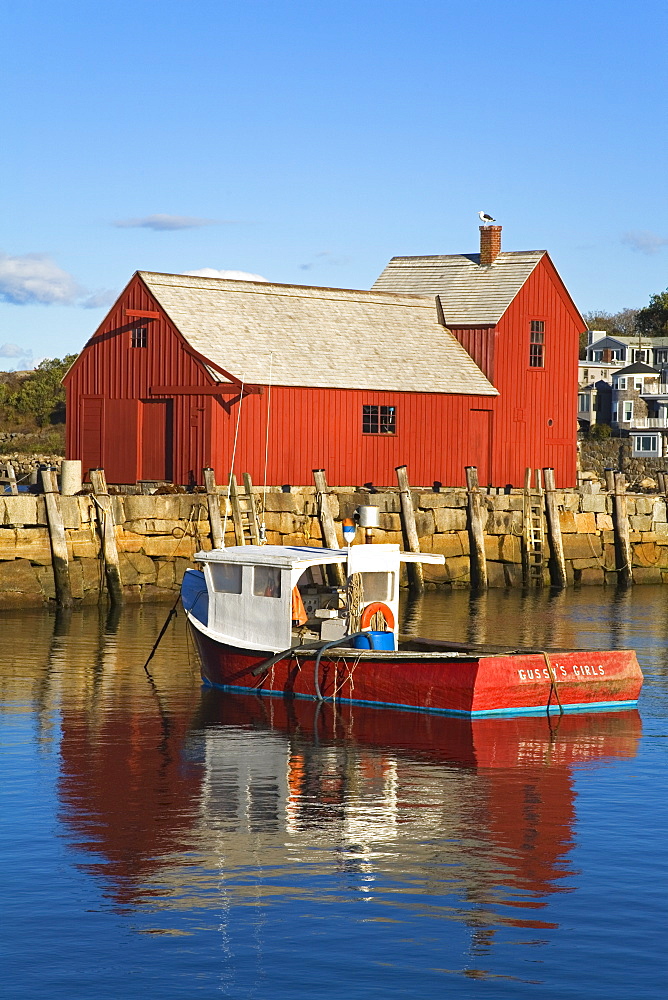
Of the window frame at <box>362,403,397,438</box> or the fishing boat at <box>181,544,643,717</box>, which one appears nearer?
the fishing boat at <box>181,544,643,717</box>

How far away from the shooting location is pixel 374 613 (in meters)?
23.4

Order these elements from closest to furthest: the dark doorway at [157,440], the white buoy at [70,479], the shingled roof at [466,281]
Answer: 1. the white buoy at [70,479]
2. the dark doorway at [157,440]
3. the shingled roof at [466,281]

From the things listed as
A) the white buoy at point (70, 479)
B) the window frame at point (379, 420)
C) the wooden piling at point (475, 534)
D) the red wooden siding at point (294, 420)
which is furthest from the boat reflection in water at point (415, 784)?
the window frame at point (379, 420)

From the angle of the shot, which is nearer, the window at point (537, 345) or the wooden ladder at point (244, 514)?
the wooden ladder at point (244, 514)

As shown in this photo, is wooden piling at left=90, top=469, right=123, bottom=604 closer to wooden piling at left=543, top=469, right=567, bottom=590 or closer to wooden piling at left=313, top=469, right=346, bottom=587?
wooden piling at left=313, top=469, right=346, bottom=587

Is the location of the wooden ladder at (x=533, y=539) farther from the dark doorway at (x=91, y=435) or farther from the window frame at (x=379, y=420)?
the dark doorway at (x=91, y=435)

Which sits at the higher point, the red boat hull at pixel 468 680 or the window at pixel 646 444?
the window at pixel 646 444

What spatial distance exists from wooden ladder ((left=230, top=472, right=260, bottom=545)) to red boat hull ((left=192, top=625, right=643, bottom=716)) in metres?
13.2

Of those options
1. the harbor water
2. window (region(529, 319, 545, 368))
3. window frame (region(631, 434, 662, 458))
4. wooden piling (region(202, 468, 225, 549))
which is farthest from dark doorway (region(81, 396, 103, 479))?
window frame (region(631, 434, 662, 458))

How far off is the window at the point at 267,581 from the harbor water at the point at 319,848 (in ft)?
6.12

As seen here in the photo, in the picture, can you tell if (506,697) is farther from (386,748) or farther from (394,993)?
(394,993)

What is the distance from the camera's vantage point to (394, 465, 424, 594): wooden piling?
39.5 meters

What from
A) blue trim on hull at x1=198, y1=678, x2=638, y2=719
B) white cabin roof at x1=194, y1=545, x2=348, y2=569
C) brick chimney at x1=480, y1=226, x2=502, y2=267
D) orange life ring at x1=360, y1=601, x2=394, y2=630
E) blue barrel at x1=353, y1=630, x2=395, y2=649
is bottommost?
blue trim on hull at x1=198, y1=678, x2=638, y2=719

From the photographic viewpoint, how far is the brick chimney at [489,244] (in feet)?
170
